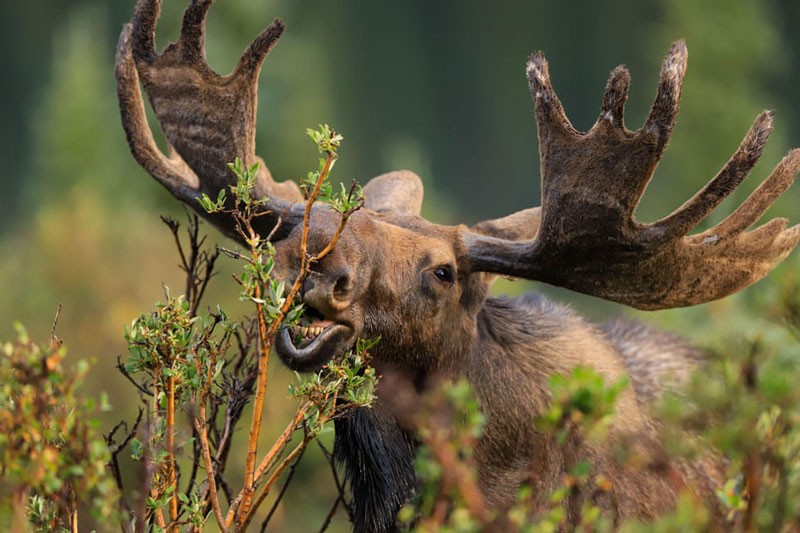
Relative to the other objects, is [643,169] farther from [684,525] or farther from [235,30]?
[235,30]

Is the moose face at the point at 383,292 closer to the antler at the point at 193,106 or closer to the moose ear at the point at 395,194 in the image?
the moose ear at the point at 395,194

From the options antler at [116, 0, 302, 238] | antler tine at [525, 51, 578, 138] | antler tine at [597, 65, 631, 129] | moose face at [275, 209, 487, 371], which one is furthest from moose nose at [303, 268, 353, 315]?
antler tine at [597, 65, 631, 129]

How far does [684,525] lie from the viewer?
10.3ft

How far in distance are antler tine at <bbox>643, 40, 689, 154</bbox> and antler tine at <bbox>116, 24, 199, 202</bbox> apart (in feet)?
6.78

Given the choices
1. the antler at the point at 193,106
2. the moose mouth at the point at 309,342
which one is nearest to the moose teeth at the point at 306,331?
the moose mouth at the point at 309,342

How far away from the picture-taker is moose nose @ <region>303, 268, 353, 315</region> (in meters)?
4.52

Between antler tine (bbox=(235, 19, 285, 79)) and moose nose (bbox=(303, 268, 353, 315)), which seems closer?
moose nose (bbox=(303, 268, 353, 315))

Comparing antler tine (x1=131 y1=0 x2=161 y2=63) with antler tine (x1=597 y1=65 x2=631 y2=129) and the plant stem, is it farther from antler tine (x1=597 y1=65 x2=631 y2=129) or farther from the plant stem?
the plant stem

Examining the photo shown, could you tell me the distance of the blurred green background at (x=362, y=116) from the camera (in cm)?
1689

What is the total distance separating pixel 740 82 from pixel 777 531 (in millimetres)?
23817

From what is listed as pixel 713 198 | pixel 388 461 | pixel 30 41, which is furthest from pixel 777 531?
pixel 30 41

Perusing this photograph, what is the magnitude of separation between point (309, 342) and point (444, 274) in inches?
31.3

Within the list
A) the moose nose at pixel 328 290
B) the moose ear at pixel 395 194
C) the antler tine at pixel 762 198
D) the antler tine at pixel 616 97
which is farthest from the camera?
the moose ear at pixel 395 194

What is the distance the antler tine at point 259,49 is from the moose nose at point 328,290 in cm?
111
